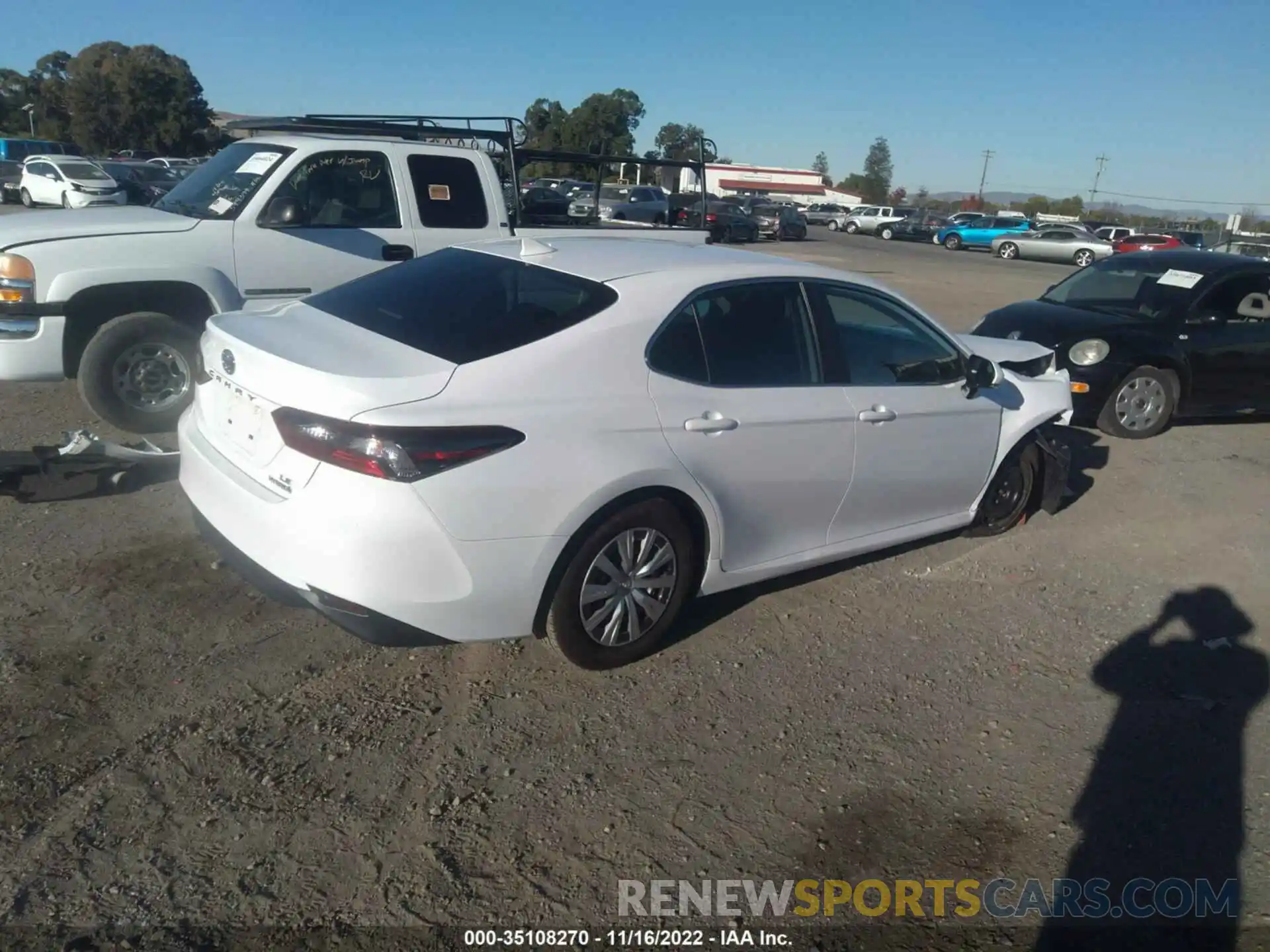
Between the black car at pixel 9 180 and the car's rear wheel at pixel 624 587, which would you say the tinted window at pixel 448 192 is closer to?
the car's rear wheel at pixel 624 587

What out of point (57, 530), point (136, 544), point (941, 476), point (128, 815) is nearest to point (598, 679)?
point (128, 815)

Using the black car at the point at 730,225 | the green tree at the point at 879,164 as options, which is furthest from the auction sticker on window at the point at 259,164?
the green tree at the point at 879,164

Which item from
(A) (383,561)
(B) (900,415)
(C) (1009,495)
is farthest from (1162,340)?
(A) (383,561)

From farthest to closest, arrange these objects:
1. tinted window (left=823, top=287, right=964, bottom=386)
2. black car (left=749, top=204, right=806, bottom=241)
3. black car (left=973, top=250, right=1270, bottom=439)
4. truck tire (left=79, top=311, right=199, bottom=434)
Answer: black car (left=749, top=204, right=806, bottom=241) → black car (left=973, top=250, right=1270, bottom=439) → truck tire (left=79, top=311, right=199, bottom=434) → tinted window (left=823, top=287, right=964, bottom=386)

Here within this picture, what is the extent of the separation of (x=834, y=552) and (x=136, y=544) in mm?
3351

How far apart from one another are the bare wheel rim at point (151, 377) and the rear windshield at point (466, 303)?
8.10 feet

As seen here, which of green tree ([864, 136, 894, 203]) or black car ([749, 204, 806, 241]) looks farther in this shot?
green tree ([864, 136, 894, 203])

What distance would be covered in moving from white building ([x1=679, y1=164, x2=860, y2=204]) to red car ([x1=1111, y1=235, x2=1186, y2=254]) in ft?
122

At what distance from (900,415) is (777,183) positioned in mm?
83603

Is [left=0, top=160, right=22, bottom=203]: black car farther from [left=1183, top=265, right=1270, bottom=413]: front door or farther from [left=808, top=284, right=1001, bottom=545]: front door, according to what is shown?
[left=808, top=284, right=1001, bottom=545]: front door

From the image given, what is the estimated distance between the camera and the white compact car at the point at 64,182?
26438mm

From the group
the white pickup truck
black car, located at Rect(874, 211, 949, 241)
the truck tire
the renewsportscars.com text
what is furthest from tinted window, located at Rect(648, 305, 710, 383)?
black car, located at Rect(874, 211, 949, 241)

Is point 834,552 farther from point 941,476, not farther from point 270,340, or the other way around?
point 270,340

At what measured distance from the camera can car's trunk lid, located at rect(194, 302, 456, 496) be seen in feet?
10.7
